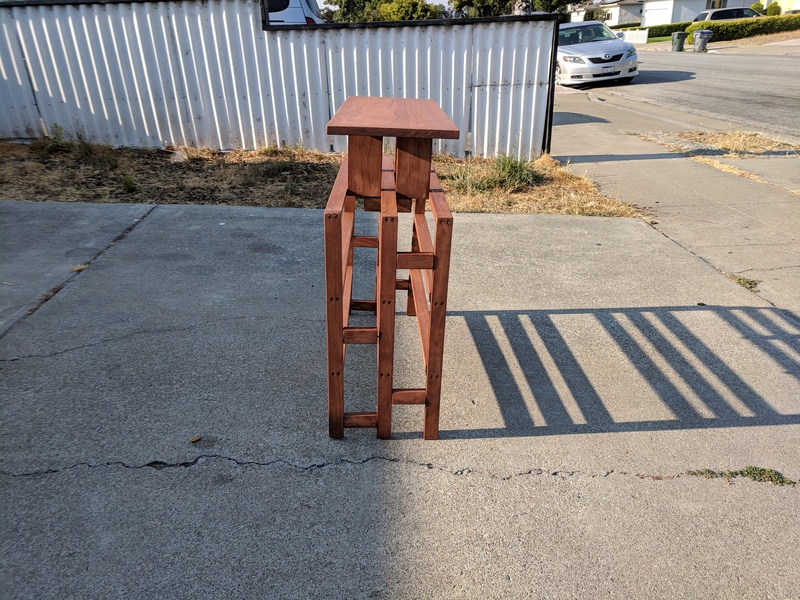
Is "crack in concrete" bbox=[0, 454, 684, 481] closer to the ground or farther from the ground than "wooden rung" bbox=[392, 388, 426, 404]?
closer to the ground

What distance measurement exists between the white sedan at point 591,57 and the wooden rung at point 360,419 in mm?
16155

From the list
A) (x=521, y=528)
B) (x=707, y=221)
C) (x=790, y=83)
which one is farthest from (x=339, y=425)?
(x=790, y=83)

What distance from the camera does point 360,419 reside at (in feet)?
9.12

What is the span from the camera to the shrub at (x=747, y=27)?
3650cm

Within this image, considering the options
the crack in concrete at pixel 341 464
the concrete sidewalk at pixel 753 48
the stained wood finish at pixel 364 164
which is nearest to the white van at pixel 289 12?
the stained wood finish at pixel 364 164

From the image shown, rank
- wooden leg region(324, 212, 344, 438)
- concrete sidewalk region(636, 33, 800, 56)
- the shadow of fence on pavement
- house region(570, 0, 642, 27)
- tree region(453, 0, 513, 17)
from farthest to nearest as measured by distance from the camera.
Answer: house region(570, 0, 642, 27), concrete sidewalk region(636, 33, 800, 56), tree region(453, 0, 513, 17), the shadow of fence on pavement, wooden leg region(324, 212, 344, 438)

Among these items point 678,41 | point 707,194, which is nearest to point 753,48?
point 678,41

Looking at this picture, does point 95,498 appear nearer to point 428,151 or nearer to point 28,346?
point 28,346

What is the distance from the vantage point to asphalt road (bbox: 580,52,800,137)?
12.3m

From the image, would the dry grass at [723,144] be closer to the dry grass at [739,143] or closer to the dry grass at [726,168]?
the dry grass at [739,143]

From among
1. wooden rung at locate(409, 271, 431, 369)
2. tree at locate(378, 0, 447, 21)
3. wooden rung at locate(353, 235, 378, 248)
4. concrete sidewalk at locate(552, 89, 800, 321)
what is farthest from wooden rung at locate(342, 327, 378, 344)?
tree at locate(378, 0, 447, 21)

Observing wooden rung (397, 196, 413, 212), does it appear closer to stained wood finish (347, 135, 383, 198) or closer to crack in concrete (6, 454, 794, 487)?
stained wood finish (347, 135, 383, 198)

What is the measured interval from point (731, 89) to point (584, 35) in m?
4.33

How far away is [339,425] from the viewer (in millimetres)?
2770
